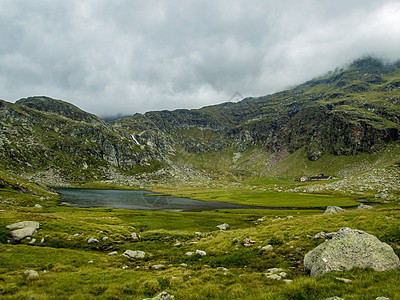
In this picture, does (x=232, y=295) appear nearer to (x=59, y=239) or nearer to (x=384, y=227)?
(x=384, y=227)

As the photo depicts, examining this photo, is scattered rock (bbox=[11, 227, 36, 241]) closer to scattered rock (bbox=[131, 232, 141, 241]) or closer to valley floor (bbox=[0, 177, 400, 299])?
valley floor (bbox=[0, 177, 400, 299])

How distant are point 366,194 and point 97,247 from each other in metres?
142

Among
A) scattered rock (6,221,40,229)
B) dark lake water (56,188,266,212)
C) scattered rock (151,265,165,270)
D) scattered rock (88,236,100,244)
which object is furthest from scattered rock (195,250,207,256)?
dark lake water (56,188,266,212)

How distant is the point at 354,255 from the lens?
14094mm

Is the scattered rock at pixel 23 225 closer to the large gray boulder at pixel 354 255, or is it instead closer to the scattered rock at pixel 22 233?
the scattered rock at pixel 22 233

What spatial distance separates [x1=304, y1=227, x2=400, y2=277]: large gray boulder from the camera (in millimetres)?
13461

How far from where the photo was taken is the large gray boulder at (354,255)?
1346 cm

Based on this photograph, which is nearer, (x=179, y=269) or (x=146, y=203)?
(x=179, y=269)

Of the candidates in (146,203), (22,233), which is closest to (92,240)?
(22,233)

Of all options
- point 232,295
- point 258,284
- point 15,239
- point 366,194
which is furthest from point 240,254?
point 366,194

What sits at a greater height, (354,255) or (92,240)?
(354,255)

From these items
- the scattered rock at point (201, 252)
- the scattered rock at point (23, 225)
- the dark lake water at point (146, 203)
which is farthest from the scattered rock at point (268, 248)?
the dark lake water at point (146, 203)

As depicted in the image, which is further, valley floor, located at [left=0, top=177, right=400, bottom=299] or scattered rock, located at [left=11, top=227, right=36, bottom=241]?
scattered rock, located at [left=11, top=227, right=36, bottom=241]

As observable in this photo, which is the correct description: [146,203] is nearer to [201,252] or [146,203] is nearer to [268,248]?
[201,252]
